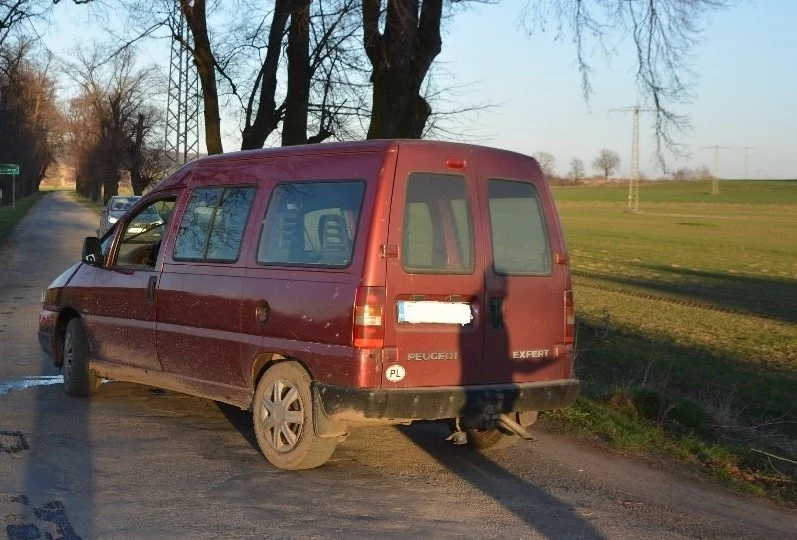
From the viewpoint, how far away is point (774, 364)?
15.3 meters

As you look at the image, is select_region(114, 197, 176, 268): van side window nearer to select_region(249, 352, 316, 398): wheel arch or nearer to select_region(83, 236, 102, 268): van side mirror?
select_region(83, 236, 102, 268): van side mirror

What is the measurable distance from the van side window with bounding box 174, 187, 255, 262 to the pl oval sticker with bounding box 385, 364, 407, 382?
5.24 feet

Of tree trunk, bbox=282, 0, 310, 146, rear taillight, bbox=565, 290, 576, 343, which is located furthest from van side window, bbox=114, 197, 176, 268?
tree trunk, bbox=282, 0, 310, 146

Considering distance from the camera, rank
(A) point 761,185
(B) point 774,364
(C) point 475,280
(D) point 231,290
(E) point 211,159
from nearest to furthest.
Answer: (C) point 475,280 → (D) point 231,290 → (E) point 211,159 → (B) point 774,364 → (A) point 761,185

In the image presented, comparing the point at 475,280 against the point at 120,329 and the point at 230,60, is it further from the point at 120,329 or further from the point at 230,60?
the point at 230,60

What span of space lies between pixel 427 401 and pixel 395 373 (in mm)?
267

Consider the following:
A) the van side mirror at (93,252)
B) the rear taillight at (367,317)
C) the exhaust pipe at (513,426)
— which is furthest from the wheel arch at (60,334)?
the exhaust pipe at (513,426)

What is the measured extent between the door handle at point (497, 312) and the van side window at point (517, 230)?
191 mm

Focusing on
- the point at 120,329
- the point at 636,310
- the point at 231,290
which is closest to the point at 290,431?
the point at 231,290

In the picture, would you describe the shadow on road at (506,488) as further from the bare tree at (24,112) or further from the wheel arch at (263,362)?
the bare tree at (24,112)

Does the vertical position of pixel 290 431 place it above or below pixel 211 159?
below

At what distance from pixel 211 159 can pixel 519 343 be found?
109 inches

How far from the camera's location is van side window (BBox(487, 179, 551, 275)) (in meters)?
6.47

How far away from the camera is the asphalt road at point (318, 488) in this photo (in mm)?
5332
